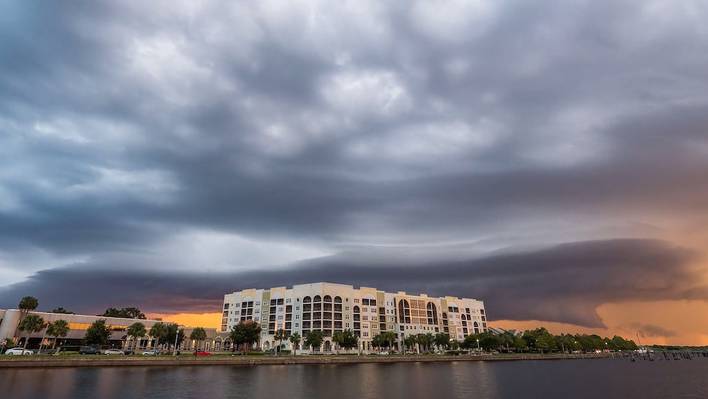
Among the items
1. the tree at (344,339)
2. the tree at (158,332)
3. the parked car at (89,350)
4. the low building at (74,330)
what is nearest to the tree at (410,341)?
the tree at (344,339)

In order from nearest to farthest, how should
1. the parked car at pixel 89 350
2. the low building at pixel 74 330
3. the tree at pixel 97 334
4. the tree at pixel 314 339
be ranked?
the parked car at pixel 89 350
the low building at pixel 74 330
the tree at pixel 97 334
the tree at pixel 314 339

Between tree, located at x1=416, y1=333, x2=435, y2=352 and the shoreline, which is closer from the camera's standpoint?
the shoreline

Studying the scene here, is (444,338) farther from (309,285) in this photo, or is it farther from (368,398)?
(368,398)

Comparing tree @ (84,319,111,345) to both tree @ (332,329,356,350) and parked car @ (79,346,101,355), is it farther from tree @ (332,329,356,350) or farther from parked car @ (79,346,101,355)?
tree @ (332,329,356,350)

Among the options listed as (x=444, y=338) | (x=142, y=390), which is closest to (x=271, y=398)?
(x=142, y=390)

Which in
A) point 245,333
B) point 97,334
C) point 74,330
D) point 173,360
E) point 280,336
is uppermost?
point 74,330

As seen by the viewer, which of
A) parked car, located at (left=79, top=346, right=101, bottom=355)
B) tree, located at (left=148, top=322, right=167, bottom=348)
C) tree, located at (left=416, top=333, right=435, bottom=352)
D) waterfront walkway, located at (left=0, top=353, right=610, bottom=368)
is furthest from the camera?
tree, located at (left=416, top=333, right=435, bottom=352)

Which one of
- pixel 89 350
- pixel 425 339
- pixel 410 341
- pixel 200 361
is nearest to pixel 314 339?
pixel 200 361

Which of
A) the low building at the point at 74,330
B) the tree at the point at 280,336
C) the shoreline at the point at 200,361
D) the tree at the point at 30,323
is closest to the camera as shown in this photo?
the shoreline at the point at 200,361

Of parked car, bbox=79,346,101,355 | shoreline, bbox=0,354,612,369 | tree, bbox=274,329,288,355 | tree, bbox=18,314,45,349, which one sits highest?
tree, bbox=18,314,45,349

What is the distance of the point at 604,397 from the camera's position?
A: 6512cm

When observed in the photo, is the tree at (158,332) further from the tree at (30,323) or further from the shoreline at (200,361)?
the tree at (30,323)

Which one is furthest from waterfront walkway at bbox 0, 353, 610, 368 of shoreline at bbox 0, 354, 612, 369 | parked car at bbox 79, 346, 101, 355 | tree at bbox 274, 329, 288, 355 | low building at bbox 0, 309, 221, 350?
low building at bbox 0, 309, 221, 350

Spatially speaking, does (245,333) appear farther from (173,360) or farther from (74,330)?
(74,330)
